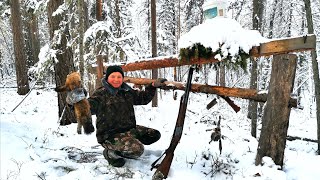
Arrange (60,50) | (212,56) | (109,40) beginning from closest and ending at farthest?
1. (212,56)
2. (60,50)
3. (109,40)

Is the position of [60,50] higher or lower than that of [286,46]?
higher

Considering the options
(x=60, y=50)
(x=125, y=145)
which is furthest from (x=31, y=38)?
(x=125, y=145)

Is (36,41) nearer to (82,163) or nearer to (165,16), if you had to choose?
(165,16)

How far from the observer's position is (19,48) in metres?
15.4

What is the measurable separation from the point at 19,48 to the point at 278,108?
14902 mm

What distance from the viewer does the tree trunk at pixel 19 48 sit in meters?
14.9

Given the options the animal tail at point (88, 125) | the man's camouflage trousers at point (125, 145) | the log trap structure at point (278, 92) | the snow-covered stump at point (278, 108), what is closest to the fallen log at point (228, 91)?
the log trap structure at point (278, 92)

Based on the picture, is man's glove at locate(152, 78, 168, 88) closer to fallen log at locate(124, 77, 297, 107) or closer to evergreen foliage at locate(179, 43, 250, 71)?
fallen log at locate(124, 77, 297, 107)

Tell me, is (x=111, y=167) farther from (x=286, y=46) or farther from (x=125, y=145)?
(x=286, y=46)

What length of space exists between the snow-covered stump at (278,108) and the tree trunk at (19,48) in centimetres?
1449

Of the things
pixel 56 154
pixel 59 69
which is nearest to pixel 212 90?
pixel 56 154

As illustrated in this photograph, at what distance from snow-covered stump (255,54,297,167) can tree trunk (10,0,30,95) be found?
47.5ft

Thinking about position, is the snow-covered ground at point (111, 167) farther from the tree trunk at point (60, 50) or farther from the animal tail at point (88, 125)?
the tree trunk at point (60, 50)

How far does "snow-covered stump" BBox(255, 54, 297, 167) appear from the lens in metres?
3.85
